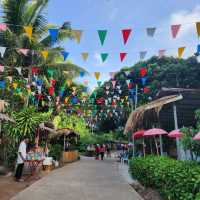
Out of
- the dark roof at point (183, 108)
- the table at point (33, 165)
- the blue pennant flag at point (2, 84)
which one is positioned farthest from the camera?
the blue pennant flag at point (2, 84)

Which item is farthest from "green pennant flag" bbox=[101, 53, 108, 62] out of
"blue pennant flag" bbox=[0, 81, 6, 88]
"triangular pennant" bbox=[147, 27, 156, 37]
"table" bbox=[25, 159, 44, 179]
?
"blue pennant flag" bbox=[0, 81, 6, 88]

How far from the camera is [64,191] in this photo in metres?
7.67

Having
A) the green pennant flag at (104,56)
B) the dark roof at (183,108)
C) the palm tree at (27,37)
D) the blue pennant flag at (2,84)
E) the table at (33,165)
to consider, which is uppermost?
the palm tree at (27,37)

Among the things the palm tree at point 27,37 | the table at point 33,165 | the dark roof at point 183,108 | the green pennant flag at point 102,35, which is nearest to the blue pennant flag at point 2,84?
the palm tree at point 27,37

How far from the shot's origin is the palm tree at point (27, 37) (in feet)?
48.7

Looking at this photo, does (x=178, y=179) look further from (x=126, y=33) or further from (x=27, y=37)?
(x=27, y=37)

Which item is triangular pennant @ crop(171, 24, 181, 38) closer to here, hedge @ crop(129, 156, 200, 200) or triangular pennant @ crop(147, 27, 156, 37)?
triangular pennant @ crop(147, 27, 156, 37)

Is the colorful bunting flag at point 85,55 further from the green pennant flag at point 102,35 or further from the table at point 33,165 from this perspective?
the table at point 33,165

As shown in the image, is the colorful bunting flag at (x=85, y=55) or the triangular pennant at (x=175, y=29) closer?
the triangular pennant at (x=175, y=29)

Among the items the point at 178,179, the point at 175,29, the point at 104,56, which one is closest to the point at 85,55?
the point at 104,56

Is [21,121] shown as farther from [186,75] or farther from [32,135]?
[186,75]

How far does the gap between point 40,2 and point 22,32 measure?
2.17 m

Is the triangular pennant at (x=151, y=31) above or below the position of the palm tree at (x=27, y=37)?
below

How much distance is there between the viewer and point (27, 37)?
14.7m
